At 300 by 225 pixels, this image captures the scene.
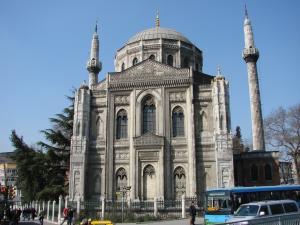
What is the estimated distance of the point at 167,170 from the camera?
97.2 feet

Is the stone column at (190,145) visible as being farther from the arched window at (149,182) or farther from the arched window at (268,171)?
the arched window at (268,171)

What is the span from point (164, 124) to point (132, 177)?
17.7 ft

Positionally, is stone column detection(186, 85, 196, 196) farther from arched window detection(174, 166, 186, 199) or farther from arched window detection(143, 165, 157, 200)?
arched window detection(143, 165, 157, 200)

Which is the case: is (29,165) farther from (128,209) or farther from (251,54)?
(251,54)

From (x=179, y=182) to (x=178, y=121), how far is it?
5.38 metres

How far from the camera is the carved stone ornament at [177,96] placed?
3132cm

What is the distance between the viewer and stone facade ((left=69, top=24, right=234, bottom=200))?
29.3 m

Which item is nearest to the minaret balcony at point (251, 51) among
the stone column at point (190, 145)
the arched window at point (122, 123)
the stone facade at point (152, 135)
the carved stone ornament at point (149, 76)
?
the stone facade at point (152, 135)

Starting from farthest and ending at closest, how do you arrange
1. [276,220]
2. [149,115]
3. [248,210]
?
[149,115], [248,210], [276,220]

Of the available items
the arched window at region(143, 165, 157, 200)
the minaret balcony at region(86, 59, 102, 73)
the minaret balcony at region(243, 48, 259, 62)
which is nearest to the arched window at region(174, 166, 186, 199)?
the arched window at region(143, 165, 157, 200)

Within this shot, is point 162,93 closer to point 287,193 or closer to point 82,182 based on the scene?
point 82,182

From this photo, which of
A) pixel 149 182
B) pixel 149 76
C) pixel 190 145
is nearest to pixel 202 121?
pixel 190 145

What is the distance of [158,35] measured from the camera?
133 ft

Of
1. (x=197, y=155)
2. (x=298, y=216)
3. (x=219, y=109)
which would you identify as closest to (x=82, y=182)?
(x=197, y=155)
